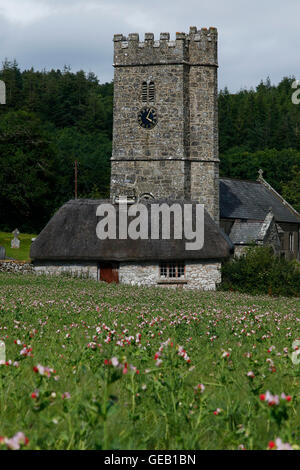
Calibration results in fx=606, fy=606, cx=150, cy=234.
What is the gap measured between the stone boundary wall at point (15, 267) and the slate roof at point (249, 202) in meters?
16.0

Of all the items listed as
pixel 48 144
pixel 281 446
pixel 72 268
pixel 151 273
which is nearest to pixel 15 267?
pixel 72 268

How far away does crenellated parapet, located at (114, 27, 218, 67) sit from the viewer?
119 feet

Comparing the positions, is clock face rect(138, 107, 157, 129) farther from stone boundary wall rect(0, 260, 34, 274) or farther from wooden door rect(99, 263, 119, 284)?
stone boundary wall rect(0, 260, 34, 274)

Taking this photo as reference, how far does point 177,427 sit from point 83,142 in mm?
82772

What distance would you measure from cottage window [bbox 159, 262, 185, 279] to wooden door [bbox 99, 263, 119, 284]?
2406 mm

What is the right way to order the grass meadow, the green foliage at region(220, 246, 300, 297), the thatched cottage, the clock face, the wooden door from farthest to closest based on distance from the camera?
the clock face, the thatched cottage, the wooden door, the green foliage at region(220, 246, 300, 297), the grass meadow

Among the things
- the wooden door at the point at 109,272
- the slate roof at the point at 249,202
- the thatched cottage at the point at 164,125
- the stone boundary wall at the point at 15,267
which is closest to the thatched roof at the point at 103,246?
the thatched cottage at the point at 164,125

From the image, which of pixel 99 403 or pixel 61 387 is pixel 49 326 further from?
pixel 99 403

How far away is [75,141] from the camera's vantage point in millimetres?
84562

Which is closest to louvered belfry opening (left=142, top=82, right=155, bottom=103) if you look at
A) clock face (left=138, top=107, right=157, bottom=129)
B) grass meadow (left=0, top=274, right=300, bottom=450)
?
clock face (left=138, top=107, right=157, bottom=129)

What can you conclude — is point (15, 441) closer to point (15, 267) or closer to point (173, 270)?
point (173, 270)

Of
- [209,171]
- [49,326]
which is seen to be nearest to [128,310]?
[49,326]

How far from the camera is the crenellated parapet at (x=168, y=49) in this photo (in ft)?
119

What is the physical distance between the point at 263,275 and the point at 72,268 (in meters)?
10.2
